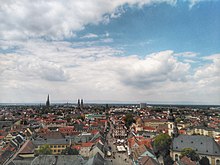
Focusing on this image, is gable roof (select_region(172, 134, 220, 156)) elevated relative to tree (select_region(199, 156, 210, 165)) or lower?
elevated

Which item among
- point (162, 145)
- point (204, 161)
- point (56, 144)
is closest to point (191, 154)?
point (204, 161)

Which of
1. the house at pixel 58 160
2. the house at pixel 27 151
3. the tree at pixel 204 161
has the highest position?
the house at pixel 58 160

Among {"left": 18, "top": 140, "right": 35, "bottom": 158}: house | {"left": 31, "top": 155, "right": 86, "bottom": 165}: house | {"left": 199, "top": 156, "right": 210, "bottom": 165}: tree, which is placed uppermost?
{"left": 31, "top": 155, "right": 86, "bottom": 165}: house

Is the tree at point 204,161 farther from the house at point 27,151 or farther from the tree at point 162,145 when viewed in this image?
the house at point 27,151

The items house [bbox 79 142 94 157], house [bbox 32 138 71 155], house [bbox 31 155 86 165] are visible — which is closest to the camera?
house [bbox 31 155 86 165]

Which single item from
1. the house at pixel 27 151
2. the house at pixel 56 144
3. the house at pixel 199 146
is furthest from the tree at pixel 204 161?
the house at pixel 27 151

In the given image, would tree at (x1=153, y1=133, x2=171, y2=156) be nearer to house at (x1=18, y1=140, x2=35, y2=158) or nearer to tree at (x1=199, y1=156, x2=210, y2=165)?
tree at (x1=199, y1=156, x2=210, y2=165)

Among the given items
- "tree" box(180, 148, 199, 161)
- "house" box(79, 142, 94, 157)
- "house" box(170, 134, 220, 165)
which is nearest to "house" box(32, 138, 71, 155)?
"house" box(79, 142, 94, 157)

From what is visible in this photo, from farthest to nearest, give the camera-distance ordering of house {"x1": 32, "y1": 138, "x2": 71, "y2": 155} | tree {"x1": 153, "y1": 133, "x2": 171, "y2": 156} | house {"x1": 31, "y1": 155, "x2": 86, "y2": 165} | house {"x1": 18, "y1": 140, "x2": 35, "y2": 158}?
house {"x1": 32, "y1": 138, "x2": 71, "y2": 155} → tree {"x1": 153, "y1": 133, "x2": 171, "y2": 156} → house {"x1": 18, "y1": 140, "x2": 35, "y2": 158} → house {"x1": 31, "y1": 155, "x2": 86, "y2": 165}

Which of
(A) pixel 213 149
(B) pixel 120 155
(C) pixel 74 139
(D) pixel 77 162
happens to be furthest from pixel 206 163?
(C) pixel 74 139
